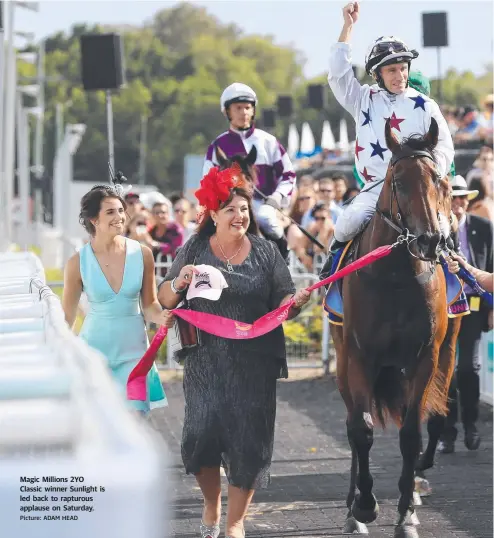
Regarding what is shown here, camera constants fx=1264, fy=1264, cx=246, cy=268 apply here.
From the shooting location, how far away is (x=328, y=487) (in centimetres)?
814

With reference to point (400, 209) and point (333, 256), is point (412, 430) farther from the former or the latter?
point (400, 209)

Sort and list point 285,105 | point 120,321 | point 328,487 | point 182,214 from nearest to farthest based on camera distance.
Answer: point 120,321 → point 328,487 → point 182,214 → point 285,105

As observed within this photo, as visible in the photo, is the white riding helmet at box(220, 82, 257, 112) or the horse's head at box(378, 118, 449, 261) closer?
the horse's head at box(378, 118, 449, 261)

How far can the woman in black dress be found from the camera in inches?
243

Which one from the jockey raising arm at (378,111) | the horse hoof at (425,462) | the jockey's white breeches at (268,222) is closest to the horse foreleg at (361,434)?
the jockey raising arm at (378,111)

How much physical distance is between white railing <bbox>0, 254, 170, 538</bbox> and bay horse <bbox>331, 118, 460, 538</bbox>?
392cm

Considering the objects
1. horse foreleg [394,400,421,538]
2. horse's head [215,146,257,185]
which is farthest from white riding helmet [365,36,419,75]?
horse foreleg [394,400,421,538]

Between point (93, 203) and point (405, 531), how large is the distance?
2411 mm

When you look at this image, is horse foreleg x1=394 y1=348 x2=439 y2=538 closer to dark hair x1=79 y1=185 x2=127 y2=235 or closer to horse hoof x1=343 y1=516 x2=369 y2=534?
horse hoof x1=343 y1=516 x2=369 y2=534

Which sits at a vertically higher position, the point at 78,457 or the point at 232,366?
the point at 78,457

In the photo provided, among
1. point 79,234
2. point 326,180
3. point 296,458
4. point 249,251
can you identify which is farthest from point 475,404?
point 79,234

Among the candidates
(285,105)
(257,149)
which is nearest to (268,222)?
(257,149)

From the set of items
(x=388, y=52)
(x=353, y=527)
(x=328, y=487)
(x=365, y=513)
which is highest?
(x=388, y=52)

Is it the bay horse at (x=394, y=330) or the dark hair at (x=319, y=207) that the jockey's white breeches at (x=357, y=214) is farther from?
the dark hair at (x=319, y=207)
